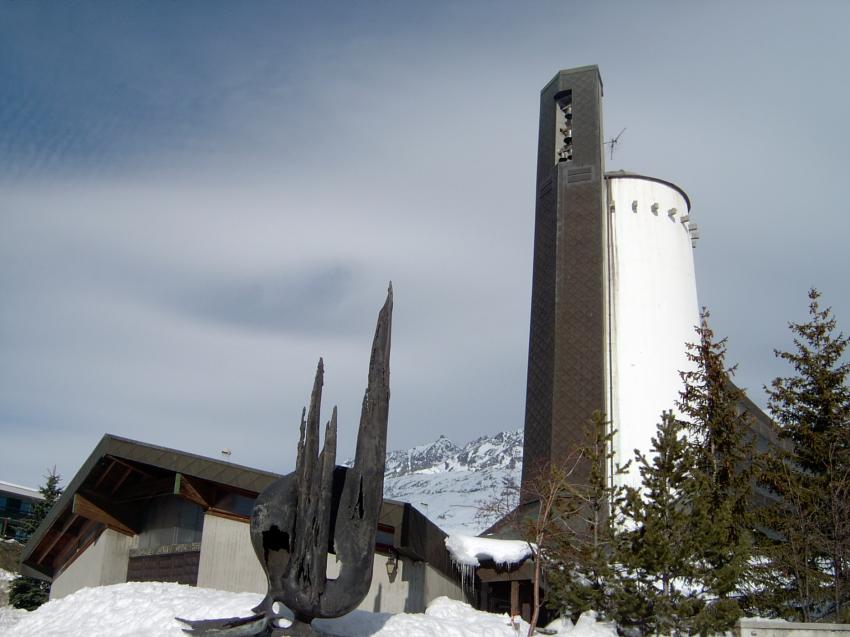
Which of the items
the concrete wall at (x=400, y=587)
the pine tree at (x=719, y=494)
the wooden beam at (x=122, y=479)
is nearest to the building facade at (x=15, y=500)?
the wooden beam at (x=122, y=479)

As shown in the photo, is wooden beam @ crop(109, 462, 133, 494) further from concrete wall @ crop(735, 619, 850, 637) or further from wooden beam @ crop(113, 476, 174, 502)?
concrete wall @ crop(735, 619, 850, 637)

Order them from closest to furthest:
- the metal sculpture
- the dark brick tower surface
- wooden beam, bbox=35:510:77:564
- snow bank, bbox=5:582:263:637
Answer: the metal sculpture → snow bank, bbox=5:582:263:637 → wooden beam, bbox=35:510:77:564 → the dark brick tower surface

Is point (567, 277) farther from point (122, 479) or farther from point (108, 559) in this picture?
point (108, 559)

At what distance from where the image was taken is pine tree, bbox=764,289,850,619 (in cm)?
2025

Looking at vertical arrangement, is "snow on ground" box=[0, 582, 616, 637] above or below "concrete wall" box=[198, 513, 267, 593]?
below

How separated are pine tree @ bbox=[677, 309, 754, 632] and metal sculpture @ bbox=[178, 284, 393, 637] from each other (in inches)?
255

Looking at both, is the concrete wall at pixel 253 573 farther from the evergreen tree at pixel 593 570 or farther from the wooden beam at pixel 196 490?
the evergreen tree at pixel 593 570

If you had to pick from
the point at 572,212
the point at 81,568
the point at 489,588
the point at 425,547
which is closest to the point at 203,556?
the point at 425,547

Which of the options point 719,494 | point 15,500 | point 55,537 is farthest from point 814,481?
point 15,500

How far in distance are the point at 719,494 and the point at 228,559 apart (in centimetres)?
1124

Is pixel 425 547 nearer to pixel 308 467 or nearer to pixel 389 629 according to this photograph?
pixel 389 629

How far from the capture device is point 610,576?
15969 millimetres

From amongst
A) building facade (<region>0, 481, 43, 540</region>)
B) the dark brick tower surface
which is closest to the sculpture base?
the dark brick tower surface

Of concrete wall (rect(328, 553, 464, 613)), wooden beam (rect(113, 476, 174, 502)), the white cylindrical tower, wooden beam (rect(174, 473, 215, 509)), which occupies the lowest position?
concrete wall (rect(328, 553, 464, 613))
